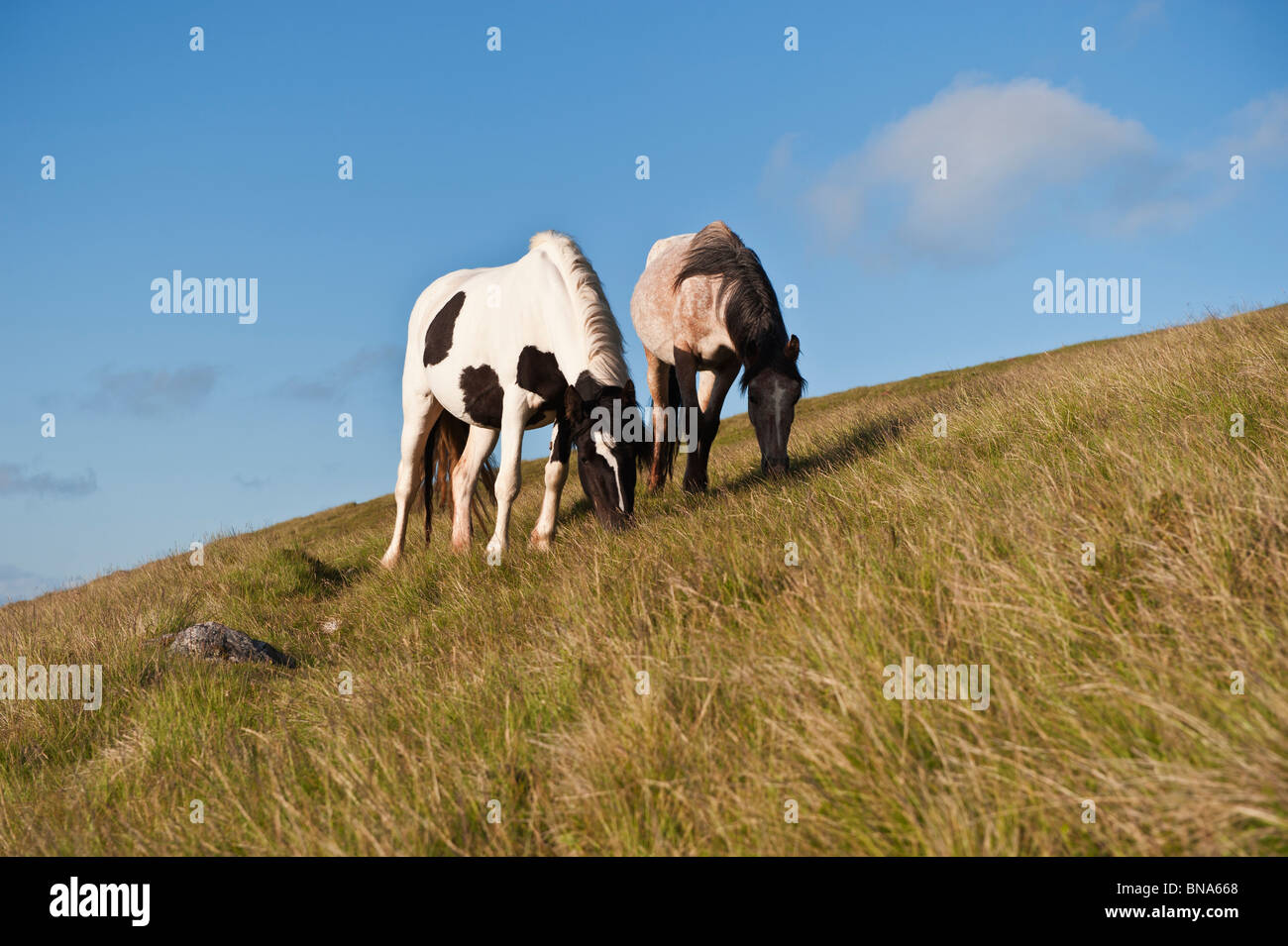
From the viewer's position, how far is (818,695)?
2562 mm

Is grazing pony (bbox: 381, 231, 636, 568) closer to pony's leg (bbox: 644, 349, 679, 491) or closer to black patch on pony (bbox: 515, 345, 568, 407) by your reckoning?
black patch on pony (bbox: 515, 345, 568, 407)

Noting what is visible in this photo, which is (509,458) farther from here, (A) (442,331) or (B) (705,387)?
(B) (705,387)

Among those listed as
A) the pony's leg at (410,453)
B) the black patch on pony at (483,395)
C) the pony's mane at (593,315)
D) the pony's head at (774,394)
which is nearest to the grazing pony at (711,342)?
the pony's head at (774,394)

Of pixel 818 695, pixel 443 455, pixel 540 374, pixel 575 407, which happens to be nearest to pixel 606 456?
pixel 575 407

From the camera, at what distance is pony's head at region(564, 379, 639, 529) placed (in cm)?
623

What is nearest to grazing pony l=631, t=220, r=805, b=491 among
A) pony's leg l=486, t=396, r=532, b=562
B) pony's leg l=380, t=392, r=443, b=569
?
pony's leg l=486, t=396, r=532, b=562

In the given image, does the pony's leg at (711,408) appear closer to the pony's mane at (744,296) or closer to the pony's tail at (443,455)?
the pony's mane at (744,296)

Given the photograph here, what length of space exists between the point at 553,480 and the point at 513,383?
→ 3.68 feet

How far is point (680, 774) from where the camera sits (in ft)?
7.69

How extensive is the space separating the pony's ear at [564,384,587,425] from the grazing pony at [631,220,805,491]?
1795 millimetres

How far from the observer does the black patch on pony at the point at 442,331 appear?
8445mm

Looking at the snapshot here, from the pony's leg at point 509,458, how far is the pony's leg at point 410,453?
7.11 ft
